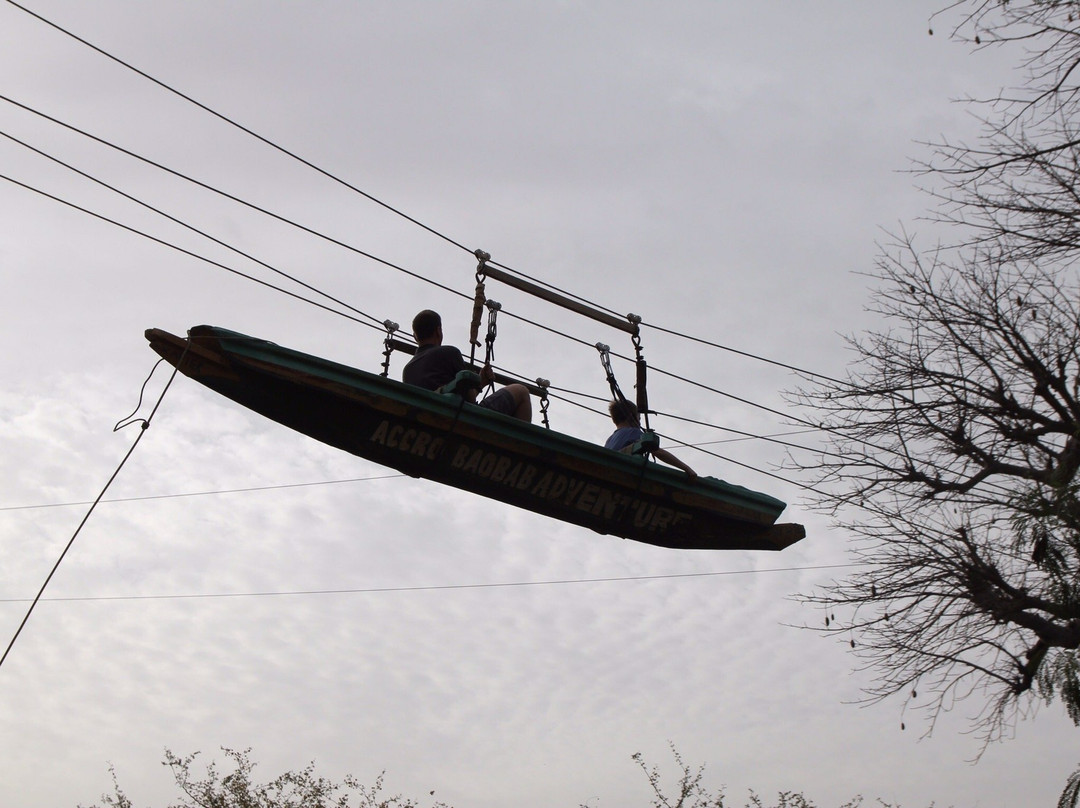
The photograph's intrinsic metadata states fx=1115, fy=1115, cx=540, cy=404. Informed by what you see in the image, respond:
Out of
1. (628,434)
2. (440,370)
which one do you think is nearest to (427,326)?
(440,370)

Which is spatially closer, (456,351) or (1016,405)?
(456,351)

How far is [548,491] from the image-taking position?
8875 millimetres

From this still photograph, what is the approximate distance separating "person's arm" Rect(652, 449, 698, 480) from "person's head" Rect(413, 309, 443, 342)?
6.68 feet

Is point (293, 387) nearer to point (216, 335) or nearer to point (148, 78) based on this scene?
point (216, 335)

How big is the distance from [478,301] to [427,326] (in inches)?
20.1

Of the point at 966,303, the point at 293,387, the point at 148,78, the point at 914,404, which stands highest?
the point at 966,303

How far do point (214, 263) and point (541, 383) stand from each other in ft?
9.40

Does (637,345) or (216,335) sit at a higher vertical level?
(637,345)

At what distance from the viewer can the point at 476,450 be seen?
8422mm

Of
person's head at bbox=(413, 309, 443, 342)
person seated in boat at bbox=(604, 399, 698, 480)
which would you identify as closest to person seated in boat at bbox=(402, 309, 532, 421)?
person's head at bbox=(413, 309, 443, 342)

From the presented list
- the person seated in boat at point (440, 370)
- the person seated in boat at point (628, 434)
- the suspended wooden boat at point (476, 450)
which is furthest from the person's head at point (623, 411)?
the person seated in boat at point (440, 370)

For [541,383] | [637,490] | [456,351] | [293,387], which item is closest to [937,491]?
[637,490]

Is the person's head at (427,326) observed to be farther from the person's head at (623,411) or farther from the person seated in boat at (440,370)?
the person's head at (623,411)

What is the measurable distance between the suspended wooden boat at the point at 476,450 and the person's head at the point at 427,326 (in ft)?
2.56
